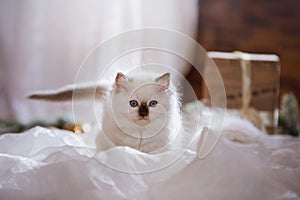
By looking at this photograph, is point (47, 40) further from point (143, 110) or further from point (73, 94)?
point (143, 110)

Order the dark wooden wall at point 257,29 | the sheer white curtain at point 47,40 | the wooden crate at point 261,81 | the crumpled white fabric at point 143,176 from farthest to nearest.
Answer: the dark wooden wall at point 257,29 < the sheer white curtain at point 47,40 < the wooden crate at point 261,81 < the crumpled white fabric at point 143,176

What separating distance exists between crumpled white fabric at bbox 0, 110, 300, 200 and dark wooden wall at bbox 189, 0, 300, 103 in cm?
131

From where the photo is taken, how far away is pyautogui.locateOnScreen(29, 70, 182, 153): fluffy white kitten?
22.8 inches

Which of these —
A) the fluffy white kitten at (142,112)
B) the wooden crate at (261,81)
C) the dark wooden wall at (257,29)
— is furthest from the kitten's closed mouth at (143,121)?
the dark wooden wall at (257,29)

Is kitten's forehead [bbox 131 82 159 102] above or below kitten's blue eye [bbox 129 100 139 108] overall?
above

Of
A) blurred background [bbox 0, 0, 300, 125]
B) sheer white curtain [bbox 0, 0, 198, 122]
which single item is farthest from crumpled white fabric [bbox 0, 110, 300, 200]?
sheer white curtain [bbox 0, 0, 198, 122]

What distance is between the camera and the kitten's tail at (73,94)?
2.32 ft

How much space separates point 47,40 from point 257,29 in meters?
0.93

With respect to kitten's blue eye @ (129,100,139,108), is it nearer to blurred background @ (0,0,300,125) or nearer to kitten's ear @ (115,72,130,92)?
kitten's ear @ (115,72,130,92)

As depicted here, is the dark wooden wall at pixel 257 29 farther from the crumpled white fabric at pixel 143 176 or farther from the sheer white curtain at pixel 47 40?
the crumpled white fabric at pixel 143 176

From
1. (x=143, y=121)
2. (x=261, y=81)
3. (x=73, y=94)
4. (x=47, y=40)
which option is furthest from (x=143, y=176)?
(x=47, y=40)

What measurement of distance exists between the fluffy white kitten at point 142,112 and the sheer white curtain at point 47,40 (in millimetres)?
888

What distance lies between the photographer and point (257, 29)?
1891 mm

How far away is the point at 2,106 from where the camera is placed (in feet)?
5.04
